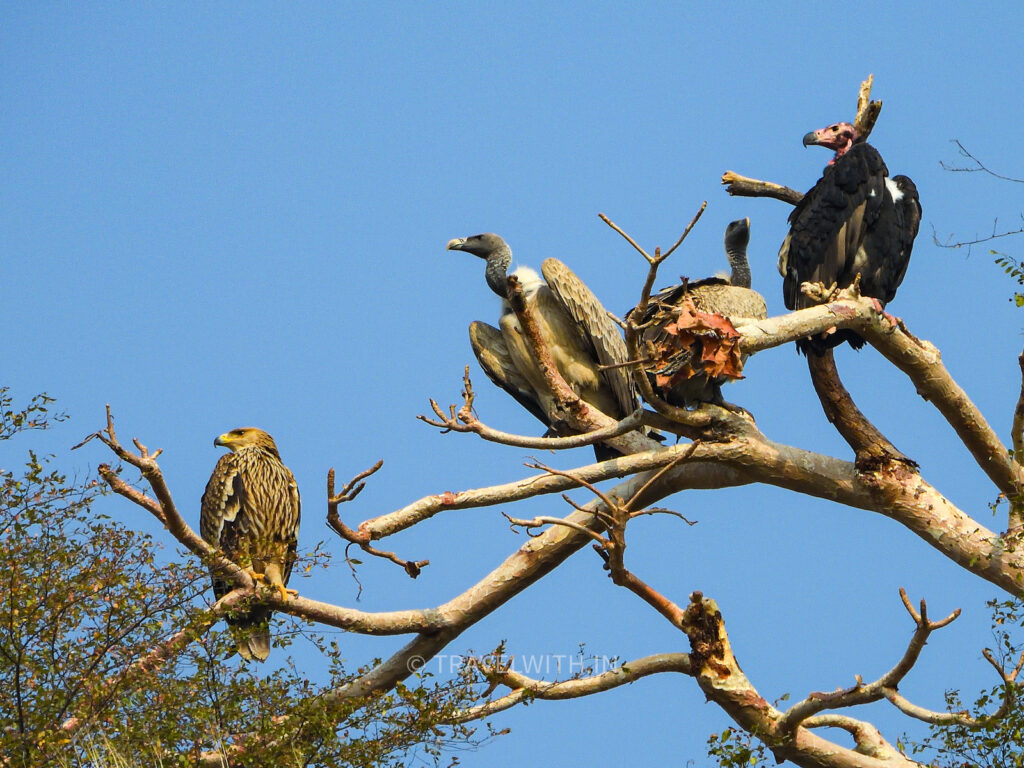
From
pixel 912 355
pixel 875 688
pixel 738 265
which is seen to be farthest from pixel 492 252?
pixel 875 688

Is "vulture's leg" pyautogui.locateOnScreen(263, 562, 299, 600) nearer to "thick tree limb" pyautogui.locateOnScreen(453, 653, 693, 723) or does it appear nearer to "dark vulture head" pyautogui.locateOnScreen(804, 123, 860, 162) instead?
"thick tree limb" pyautogui.locateOnScreen(453, 653, 693, 723)

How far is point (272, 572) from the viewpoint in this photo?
7656 mm

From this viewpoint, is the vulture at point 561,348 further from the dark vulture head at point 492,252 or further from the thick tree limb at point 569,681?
the thick tree limb at point 569,681

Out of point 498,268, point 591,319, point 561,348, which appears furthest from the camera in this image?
point 498,268

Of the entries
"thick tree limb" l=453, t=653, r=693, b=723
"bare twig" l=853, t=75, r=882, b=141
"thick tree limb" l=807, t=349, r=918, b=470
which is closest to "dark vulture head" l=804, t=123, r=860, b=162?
"bare twig" l=853, t=75, r=882, b=141

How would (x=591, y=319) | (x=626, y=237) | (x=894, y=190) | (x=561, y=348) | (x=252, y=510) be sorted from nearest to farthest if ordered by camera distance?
(x=626, y=237), (x=252, y=510), (x=894, y=190), (x=591, y=319), (x=561, y=348)

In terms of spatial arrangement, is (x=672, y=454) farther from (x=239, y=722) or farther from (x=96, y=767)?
(x=96, y=767)

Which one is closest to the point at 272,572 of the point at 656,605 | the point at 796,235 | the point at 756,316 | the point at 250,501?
the point at 250,501

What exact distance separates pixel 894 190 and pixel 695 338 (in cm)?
288

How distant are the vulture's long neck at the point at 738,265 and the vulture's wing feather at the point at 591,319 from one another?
1213mm

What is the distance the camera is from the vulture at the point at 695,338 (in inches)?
251

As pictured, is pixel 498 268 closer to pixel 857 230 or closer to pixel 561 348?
pixel 561 348

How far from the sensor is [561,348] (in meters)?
9.02

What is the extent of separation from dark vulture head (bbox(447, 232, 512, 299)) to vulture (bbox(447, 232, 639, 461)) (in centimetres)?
6
